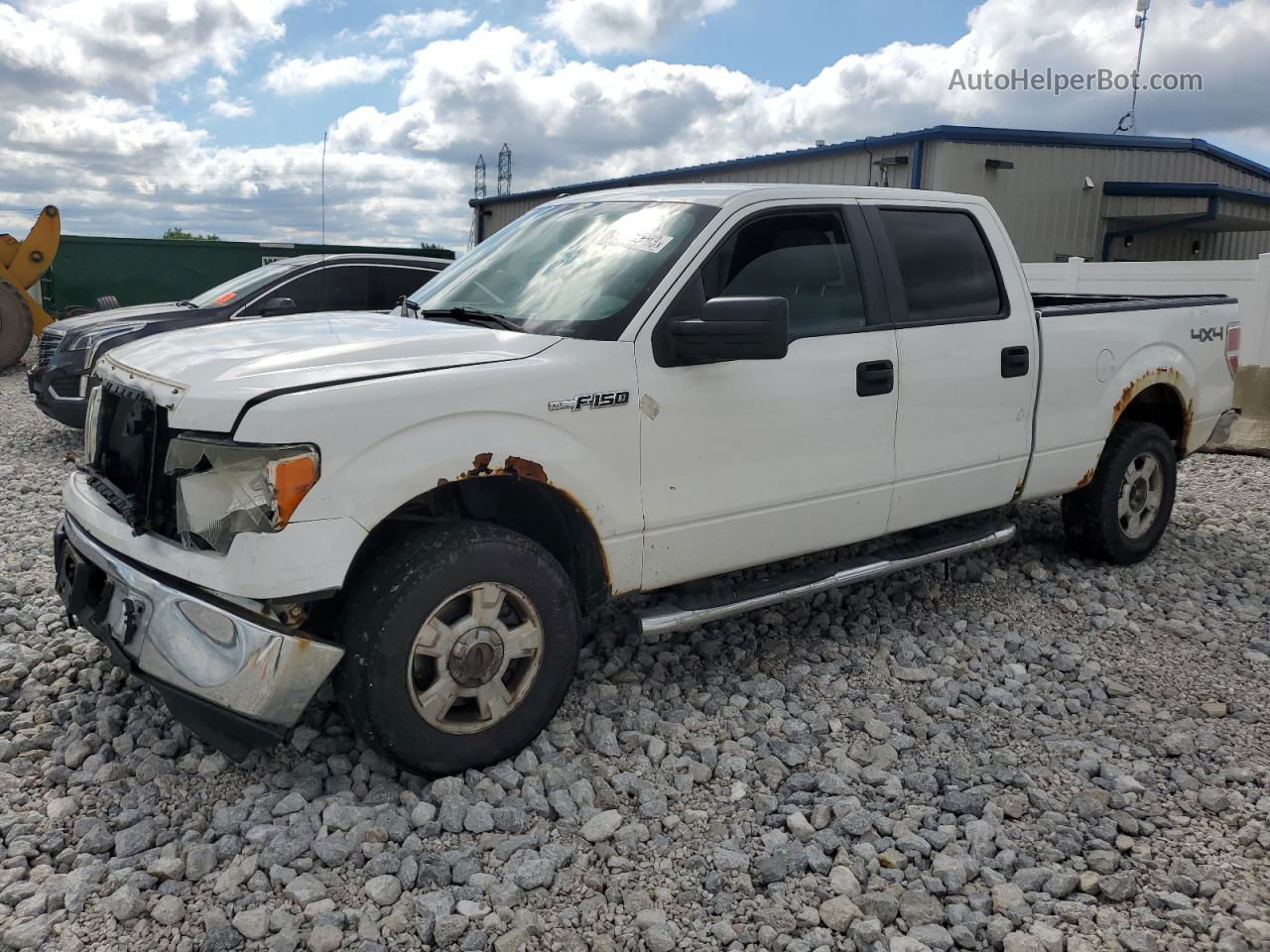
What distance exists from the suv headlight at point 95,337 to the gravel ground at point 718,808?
173 inches

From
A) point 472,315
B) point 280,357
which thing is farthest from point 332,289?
point 280,357

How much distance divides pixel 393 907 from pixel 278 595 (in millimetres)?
923

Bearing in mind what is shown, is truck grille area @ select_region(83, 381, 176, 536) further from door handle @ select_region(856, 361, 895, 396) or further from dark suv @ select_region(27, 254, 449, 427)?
dark suv @ select_region(27, 254, 449, 427)

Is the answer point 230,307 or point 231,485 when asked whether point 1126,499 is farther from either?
point 230,307

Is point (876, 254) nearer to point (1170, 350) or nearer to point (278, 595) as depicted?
point (1170, 350)

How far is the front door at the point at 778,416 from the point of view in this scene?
3.69m

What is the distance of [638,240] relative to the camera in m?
3.91

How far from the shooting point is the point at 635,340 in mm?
3578

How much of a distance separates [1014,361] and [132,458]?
372 centimetres

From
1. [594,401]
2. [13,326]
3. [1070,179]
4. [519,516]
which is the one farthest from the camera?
[1070,179]

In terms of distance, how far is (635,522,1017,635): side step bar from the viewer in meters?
3.74

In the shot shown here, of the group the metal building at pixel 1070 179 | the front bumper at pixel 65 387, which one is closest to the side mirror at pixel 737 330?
the front bumper at pixel 65 387

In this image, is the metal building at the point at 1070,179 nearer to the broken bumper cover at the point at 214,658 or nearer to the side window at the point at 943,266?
the side window at the point at 943,266

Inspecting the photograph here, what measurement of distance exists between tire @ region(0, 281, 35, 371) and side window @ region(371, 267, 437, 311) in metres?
7.45
